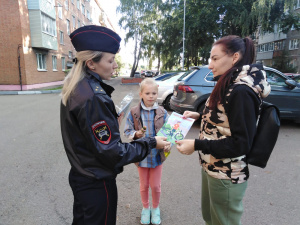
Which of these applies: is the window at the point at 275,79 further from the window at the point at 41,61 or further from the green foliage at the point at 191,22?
the window at the point at 41,61

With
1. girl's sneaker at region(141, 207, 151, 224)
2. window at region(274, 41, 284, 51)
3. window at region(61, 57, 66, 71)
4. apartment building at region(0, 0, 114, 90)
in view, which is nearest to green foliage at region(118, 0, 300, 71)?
window at region(61, 57, 66, 71)

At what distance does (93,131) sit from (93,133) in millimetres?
12

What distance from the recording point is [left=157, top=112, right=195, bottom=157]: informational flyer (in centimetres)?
172

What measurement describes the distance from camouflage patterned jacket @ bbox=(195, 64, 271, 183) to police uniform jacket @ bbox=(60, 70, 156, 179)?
53 cm

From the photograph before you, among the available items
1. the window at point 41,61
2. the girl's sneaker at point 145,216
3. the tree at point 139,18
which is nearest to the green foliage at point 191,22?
the tree at point 139,18

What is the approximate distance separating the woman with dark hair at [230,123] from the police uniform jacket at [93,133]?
1.68ft

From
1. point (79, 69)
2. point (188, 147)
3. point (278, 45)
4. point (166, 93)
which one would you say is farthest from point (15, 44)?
point (278, 45)

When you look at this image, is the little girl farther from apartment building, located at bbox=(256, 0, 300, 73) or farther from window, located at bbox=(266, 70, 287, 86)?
apartment building, located at bbox=(256, 0, 300, 73)

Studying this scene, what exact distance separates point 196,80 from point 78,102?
16.5 feet

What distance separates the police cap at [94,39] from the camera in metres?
1.28

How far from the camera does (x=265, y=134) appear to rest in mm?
1379

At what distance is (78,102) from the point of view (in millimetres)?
1193

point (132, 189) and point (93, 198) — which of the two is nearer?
point (93, 198)

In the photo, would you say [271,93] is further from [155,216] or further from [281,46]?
[281,46]
